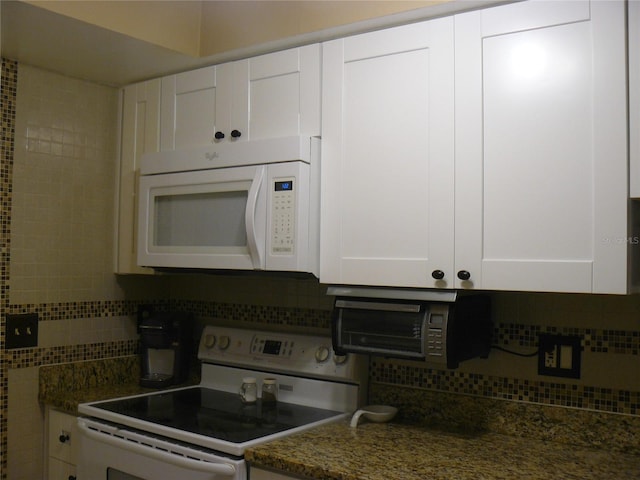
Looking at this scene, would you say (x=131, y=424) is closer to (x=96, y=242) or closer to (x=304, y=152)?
(x=96, y=242)

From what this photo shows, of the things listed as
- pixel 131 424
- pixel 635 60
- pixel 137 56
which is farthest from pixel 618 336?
pixel 137 56

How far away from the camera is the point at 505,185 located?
1.69 meters

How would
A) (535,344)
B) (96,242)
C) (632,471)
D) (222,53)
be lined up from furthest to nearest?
(96,242)
(222,53)
(535,344)
(632,471)

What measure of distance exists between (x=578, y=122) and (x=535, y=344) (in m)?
0.72

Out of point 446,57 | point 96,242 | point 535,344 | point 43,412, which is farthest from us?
point 96,242

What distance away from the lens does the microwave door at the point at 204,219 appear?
209 cm

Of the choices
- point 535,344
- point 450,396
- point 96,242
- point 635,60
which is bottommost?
point 450,396

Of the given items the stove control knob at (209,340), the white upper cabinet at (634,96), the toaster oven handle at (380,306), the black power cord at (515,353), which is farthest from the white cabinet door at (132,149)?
the white upper cabinet at (634,96)

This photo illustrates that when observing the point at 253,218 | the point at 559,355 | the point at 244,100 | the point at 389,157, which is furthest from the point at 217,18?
the point at 559,355

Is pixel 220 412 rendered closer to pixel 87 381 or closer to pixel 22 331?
pixel 87 381

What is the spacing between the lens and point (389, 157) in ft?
6.16

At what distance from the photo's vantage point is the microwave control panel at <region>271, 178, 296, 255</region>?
2.01m

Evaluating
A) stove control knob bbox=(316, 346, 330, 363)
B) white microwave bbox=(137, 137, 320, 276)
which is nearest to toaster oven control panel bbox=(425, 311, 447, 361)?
white microwave bbox=(137, 137, 320, 276)

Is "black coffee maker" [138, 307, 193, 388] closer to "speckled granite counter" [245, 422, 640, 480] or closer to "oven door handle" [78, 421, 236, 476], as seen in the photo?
"oven door handle" [78, 421, 236, 476]
